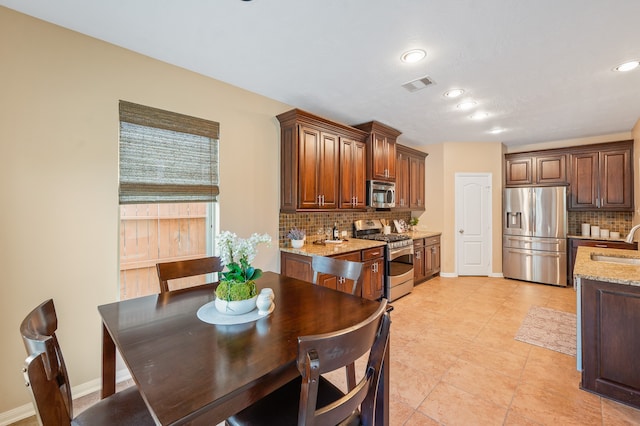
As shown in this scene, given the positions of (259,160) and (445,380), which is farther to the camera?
(259,160)

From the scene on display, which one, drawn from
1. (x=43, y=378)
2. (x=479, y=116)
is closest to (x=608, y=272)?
(x=479, y=116)

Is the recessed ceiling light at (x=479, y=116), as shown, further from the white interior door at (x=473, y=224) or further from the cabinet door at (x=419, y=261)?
the cabinet door at (x=419, y=261)

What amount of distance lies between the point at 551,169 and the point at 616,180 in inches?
34.6

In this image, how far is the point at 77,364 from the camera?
2.11m

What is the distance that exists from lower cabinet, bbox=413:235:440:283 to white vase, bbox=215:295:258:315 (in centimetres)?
382

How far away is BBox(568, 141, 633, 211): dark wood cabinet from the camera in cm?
459

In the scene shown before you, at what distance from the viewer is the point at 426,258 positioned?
5.06 m

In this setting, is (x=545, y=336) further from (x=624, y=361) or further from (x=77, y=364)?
(x=77, y=364)

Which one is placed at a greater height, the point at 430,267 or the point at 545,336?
the point at 430,267

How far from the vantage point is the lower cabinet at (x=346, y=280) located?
10.6 feet

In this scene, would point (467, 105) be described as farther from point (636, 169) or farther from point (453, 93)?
point (636, 169)

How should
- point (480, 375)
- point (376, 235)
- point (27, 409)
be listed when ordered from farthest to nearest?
1. point (376, 235)
2. point (480, 375)
3. point (27, 409)

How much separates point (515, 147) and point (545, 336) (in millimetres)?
4204

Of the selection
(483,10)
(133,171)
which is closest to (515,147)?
(483,10)
